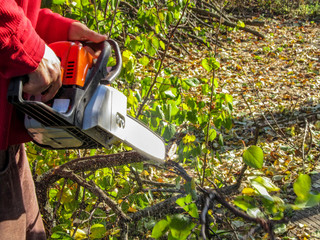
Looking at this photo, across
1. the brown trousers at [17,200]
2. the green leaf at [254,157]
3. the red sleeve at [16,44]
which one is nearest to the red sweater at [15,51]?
the red sleeve at [16,44]

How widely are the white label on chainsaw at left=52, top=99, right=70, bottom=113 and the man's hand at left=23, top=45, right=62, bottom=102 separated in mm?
41

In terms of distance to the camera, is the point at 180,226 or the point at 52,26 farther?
the point at 52,26

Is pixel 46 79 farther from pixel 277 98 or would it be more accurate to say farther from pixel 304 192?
pixel 277 98

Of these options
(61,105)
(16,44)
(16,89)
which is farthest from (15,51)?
(61,105)

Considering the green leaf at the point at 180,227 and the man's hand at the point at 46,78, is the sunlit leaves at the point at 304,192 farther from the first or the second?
the man's hand at the point at 46,78

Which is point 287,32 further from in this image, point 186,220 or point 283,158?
point 186,220

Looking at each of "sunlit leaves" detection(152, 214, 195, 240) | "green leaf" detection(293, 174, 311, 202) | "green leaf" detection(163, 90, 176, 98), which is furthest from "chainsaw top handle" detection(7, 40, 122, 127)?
"green leaf" detection(293, 174, 311, 202)

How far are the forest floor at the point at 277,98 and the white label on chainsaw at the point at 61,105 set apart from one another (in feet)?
2.77

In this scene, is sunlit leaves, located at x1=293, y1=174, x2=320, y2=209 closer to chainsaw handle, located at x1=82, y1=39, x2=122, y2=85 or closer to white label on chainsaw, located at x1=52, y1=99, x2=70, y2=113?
white label on chainsaw, located at x1=52, y1=99, x2=70, y2=113

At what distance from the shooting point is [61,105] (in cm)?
140

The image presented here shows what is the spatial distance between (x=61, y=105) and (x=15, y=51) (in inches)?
13.2

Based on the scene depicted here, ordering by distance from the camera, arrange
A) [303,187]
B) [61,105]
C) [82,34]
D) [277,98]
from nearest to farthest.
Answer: [303,187] → [61,105] → [82,34] → [277,98]

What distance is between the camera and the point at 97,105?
4.71 ft

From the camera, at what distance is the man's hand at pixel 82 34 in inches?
64.3
